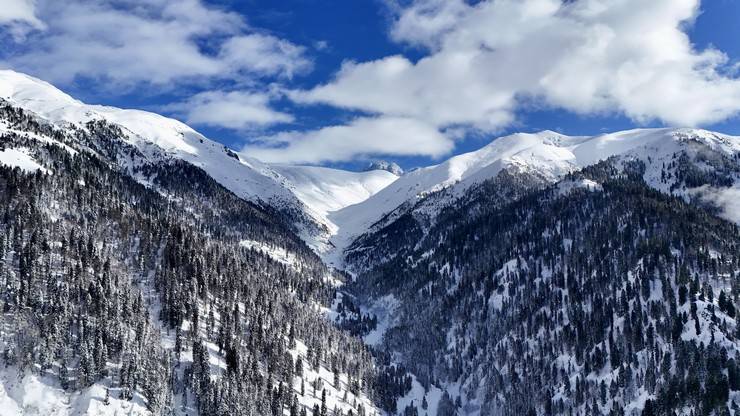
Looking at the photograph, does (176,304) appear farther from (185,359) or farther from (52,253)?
(52,253)

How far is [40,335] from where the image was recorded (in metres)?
159

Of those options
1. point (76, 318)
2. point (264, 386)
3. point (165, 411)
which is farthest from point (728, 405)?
point (76, 318)

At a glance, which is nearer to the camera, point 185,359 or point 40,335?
point 40,335

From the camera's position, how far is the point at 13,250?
188 metres

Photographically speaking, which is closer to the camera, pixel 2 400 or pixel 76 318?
pixel 2 400

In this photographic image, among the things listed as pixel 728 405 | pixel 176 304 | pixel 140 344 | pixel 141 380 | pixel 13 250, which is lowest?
pixel 728 405

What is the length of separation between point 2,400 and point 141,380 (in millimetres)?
32064

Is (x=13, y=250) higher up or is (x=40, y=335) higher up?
(x=13, y=250)

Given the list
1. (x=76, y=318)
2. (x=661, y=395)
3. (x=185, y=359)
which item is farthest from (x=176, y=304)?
(x=661, y=395)

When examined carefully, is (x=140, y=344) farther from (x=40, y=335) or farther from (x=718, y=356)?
(x=718, y=356)

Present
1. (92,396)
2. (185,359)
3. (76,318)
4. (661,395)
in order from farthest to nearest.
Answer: (661,395)
(185,359)
(76,318)
(92,396)

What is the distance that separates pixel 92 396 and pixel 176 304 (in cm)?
4912

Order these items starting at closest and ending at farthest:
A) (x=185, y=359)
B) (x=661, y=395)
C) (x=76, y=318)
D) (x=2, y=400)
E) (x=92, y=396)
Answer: (x=2, y=400) → (x=92, y=396) → (x=76, y=318) → (x=185, y=359) → (x=661, y=395)

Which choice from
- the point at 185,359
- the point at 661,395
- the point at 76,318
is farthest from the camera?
the point at 661,395
